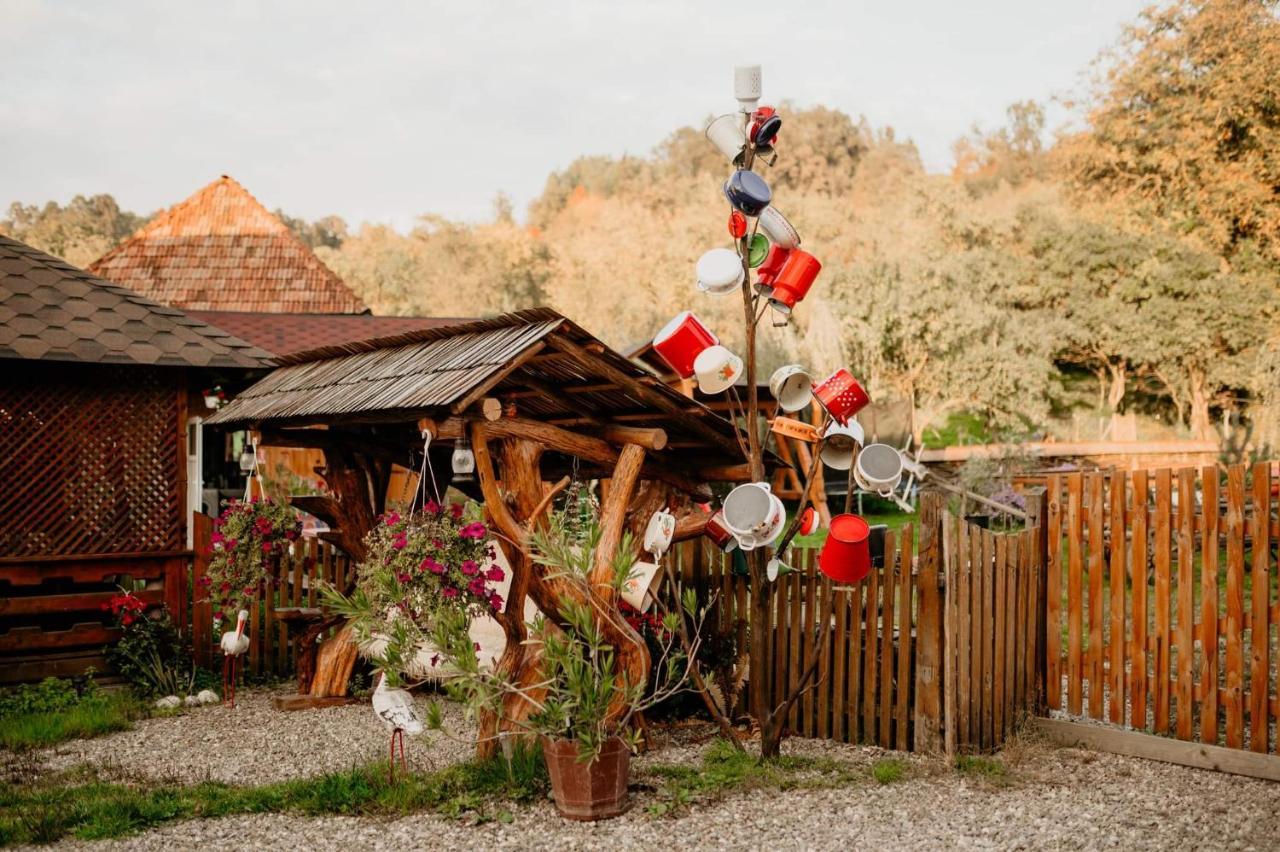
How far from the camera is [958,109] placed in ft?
200

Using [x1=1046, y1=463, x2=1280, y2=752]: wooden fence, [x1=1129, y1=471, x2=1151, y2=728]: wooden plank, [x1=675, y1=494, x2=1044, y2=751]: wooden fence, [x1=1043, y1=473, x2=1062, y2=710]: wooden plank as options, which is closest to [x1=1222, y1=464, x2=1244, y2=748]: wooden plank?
[x1=1046, y1=463, x2=1280, y2=752]: wooden fence

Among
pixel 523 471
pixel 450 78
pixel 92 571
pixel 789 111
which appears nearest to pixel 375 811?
pixel 523 471

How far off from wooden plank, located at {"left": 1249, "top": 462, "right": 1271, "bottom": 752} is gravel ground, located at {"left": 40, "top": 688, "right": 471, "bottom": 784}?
418 cm

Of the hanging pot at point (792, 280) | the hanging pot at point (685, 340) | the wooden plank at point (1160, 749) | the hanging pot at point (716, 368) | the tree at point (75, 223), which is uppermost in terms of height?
the tree at point (75, 223)

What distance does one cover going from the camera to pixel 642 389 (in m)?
5.99

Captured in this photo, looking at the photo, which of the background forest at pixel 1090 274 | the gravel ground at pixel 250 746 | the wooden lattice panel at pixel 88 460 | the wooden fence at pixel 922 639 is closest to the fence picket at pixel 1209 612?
the wooden fence at pixel 922 639

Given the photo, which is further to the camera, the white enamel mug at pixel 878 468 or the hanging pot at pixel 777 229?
the hanging pot at pixel 777 229

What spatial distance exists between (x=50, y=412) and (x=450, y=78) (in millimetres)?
61161

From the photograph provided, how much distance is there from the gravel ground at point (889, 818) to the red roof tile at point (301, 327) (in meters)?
11.8

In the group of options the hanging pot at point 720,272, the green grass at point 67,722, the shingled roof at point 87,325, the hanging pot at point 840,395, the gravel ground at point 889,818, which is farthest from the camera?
the shingled roof at point 87,325

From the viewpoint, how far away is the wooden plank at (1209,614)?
5.81 m

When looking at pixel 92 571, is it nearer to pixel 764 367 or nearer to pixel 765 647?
pixel 765 647

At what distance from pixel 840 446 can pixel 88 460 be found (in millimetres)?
5963

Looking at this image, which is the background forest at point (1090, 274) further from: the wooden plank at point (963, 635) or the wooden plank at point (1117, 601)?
the wooden plank at point (963, 635)
